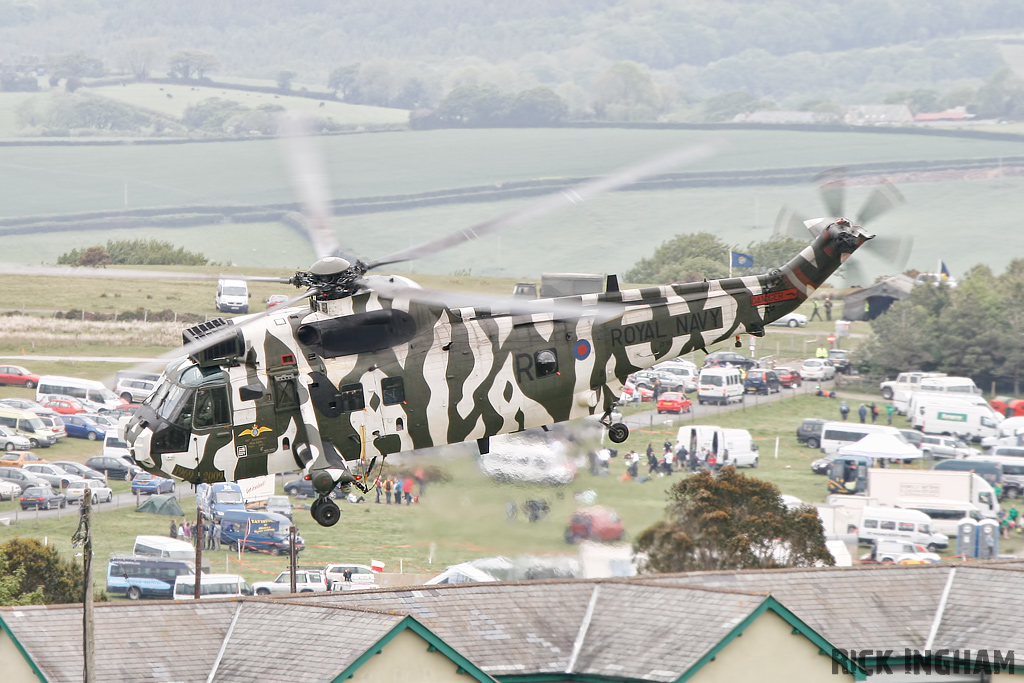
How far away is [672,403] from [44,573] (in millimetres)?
56666

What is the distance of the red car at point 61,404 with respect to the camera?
10512cm

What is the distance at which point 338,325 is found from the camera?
27219mm

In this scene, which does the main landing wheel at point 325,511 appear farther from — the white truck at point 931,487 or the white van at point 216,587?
the white truck at point 931,487

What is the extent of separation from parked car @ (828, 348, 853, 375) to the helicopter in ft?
343

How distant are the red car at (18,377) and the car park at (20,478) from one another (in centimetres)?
3206

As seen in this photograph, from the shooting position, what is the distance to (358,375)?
27391 millimetres

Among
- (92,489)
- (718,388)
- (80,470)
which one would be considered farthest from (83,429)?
(718,388)

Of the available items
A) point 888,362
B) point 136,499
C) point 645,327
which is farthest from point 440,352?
point 888,362

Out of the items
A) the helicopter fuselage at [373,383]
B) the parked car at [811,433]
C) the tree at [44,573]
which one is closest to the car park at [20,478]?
the tree at [44,573]

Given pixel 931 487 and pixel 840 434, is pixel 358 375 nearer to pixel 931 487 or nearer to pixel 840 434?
pixel 931 487

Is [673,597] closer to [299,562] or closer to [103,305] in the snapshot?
Answer: [299,562]

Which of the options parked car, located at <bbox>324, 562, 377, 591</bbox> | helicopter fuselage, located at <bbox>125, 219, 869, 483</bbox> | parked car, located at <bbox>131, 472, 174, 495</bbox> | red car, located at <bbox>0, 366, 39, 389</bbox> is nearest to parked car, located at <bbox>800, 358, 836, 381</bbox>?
parked car, located at <bbox>131, 472, 174, 495</bbox>

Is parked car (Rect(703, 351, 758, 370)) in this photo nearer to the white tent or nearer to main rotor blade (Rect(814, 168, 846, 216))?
the white tent

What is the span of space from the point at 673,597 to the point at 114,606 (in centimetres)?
1487
